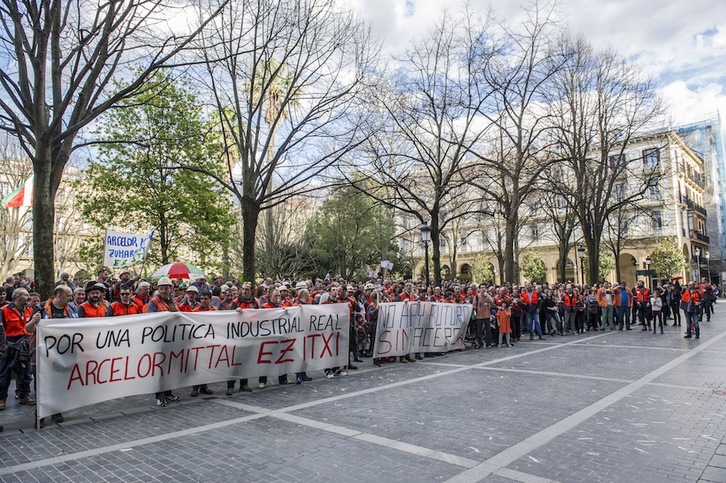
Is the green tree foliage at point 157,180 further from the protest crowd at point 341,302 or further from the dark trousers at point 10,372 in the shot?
the dark trousers at point 10,372

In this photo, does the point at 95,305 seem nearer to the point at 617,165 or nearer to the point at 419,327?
the point at 419,327

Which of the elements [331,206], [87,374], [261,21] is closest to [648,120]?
[331,206]

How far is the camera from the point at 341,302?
11.5m

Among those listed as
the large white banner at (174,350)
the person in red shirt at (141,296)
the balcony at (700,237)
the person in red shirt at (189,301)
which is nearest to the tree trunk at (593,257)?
the large white banner at (174,350)

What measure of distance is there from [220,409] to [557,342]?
12.2 m

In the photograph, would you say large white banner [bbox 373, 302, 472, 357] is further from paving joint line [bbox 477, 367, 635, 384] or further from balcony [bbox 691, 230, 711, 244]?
balcony [bbox 691, 230, 711, 244]

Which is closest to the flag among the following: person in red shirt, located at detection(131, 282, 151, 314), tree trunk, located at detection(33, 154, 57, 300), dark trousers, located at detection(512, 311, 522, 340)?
tree trunk, located at detection(33, 154, 57, 300)

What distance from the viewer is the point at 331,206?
32750 mm

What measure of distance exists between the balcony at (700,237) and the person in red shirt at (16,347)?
240 ft

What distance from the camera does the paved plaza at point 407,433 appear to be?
4.96 m

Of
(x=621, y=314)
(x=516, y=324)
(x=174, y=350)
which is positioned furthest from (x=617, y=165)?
(x=174, y=350)

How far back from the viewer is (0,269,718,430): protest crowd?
8047 mm

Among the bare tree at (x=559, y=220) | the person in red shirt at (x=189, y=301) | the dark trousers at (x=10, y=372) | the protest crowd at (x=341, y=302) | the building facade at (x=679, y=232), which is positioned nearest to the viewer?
the dark trousers at (x=10, y=372)

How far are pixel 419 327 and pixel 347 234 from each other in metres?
19.9
